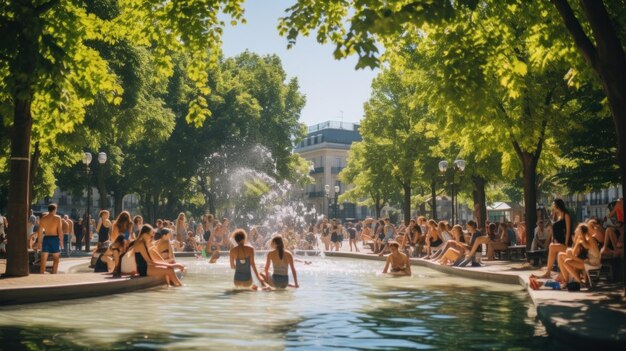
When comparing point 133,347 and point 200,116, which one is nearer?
point 133,347

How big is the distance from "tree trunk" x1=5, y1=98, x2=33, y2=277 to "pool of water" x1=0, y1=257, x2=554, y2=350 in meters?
2.91

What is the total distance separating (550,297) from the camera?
12.2 m

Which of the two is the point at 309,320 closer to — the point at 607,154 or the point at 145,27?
the point at 145,27

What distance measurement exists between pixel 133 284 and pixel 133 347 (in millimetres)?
6954

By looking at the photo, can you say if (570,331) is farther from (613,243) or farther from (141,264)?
(141,264)

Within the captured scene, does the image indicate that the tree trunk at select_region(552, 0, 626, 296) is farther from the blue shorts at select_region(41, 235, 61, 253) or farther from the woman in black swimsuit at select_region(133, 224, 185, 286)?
the blue shorts at select_region(41, 235, 61, 253)

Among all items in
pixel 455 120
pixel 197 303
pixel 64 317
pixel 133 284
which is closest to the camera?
pixel 64 317

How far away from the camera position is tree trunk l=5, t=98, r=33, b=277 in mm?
15492

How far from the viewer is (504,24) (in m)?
16.8

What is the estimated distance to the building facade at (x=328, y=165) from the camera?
113375 millimetres

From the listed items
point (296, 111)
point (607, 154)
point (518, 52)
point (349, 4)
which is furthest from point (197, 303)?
point (296, 111)

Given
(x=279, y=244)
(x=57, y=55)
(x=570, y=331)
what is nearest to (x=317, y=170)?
(x=279, y=244)

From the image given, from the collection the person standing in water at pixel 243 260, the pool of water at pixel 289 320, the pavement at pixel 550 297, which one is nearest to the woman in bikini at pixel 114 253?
the pavement at pixel 550 297

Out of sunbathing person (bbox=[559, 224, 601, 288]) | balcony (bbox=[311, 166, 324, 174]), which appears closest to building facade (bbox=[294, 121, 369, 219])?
balcony (bbox=[311, 166, 324, 174])
